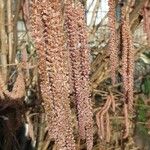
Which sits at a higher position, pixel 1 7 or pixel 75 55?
pixel 1 7

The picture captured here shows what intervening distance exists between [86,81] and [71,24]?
121 mm

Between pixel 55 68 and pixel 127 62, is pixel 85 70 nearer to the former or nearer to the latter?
pixel 55 68

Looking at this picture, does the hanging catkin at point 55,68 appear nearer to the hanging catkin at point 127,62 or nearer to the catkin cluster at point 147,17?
the hanging catkin at point 127,62

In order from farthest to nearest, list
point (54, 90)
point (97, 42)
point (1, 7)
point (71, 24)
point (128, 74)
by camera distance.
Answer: point (97, 42), point (1, 7), point (128, 74), point (71, 24), point (54, 90)

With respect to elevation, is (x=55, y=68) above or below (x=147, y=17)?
below

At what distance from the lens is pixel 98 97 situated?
273 cm

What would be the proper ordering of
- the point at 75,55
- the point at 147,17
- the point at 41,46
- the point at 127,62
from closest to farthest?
the point at 41,46 < the point at 75,55 < the point at 127,62 < the point at 147,17

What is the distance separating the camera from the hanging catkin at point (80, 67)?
3.27 ft

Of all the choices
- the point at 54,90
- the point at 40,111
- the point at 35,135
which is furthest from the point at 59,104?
the point at 35,135

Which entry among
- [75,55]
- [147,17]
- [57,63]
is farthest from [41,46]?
[147,17]

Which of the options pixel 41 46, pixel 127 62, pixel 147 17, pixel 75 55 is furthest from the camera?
pixel 147 17

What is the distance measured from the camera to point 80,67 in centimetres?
102

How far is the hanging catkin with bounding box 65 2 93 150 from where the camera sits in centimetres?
100

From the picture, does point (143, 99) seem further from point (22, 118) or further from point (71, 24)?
point (71, 24)
